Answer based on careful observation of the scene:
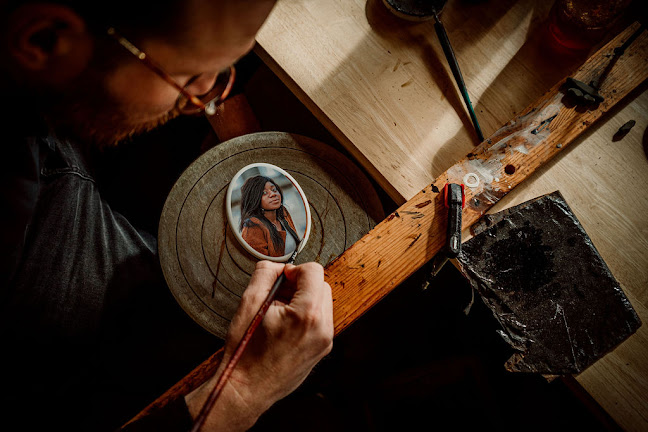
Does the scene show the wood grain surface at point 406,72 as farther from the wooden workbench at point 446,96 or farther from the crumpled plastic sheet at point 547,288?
the crumpled plastic sheet at point 547,288

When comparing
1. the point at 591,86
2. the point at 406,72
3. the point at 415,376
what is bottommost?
Result: the point at 415,376

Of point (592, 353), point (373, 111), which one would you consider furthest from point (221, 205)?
point (592, 353)

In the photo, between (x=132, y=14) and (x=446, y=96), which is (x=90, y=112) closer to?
(x=132, y=14)

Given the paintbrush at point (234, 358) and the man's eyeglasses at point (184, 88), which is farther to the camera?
the paintbrush at point (234, 358)

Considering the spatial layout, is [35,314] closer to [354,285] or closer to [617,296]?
[354,285]

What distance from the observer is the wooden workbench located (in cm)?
115

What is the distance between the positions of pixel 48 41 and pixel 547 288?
1466 millimetres

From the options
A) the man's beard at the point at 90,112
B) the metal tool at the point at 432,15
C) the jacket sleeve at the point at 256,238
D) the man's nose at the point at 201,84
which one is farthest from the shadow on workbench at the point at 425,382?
the man's beard at the point at 90,112

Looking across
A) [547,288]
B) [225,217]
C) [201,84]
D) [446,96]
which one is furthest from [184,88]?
[547,288]

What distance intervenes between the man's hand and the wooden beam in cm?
9

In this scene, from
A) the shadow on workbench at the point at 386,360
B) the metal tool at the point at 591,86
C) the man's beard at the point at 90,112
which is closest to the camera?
the man's beard at the point at 90,112

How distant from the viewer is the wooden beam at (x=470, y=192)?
39.9 inches

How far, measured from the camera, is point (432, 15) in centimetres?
133

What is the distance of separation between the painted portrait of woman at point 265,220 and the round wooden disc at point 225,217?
7cm
